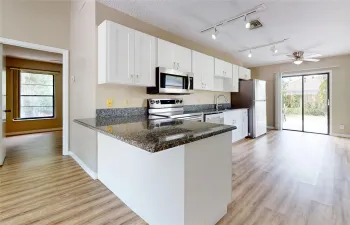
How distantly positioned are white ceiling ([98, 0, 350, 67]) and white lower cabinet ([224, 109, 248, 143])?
1777 millimetres

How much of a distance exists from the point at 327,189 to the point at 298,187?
34cm

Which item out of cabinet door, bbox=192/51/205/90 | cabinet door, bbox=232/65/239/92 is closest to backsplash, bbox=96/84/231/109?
cabinet door, bbox=192/51/205/90

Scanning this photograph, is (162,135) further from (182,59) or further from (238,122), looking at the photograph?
(238,122)

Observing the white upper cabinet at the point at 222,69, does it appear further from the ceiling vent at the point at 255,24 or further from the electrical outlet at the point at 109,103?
the electrical outlet at the point at 109,103

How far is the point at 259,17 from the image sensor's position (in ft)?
9.77

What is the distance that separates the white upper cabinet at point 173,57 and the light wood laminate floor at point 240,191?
2.08 m

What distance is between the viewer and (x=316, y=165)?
305cm

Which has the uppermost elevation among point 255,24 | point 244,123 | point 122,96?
point 255,24

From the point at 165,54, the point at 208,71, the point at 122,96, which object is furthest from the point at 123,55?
the point at 208,71

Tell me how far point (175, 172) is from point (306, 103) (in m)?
6.74

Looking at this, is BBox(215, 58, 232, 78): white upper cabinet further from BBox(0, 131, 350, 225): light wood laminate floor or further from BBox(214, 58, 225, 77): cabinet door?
BBox(0, 131, 350, 225): light wood laminate floor

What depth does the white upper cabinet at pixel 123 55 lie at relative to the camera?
2.36 m

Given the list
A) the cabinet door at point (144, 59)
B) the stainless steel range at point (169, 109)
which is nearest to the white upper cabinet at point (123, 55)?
the cabinet door at point (144, 59)

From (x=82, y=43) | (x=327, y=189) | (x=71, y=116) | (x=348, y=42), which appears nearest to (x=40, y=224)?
(x=71, y=116)
